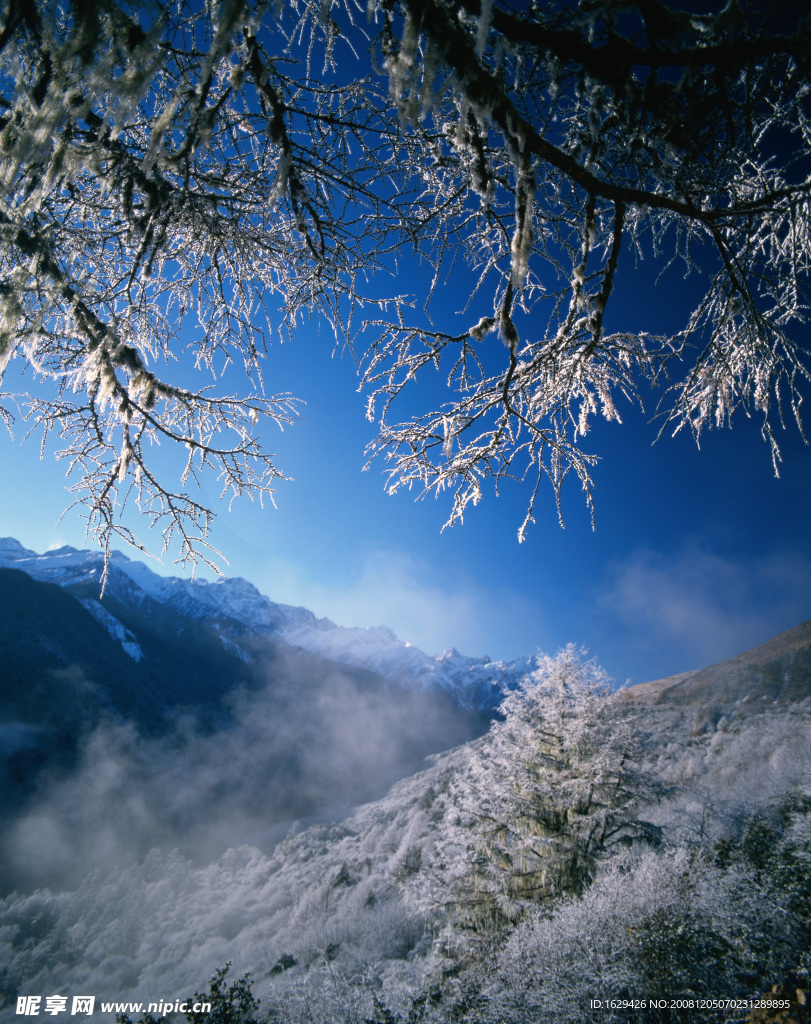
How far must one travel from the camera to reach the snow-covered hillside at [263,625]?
7906cm

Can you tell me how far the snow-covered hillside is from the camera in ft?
259

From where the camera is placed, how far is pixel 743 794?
31.6 ft

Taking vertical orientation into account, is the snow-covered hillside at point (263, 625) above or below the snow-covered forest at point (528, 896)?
below

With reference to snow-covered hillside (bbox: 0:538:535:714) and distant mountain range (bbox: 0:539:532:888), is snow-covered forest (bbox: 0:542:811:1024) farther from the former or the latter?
snow-covered hillside (bbox: 0:538:535:714)

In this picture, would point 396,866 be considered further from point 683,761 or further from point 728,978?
point 728,978

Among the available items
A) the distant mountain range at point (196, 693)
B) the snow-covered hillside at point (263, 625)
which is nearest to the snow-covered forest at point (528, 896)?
the distant mountain range at point (196, 693)

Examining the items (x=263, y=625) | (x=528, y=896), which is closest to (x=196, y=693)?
(x=263, y=625)

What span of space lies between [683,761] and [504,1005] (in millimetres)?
14009

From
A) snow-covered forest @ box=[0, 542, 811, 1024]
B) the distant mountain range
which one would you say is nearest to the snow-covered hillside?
the distant mountain range

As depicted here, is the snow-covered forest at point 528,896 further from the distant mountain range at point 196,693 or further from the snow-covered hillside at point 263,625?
the snow-covered hillside at point 263,625

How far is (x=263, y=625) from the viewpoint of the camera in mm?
107875

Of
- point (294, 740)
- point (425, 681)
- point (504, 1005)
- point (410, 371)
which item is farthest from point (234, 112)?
point (425, 681)

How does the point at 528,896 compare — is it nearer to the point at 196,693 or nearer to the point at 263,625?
the point at 196,693

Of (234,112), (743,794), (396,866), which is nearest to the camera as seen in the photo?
(234,112)
